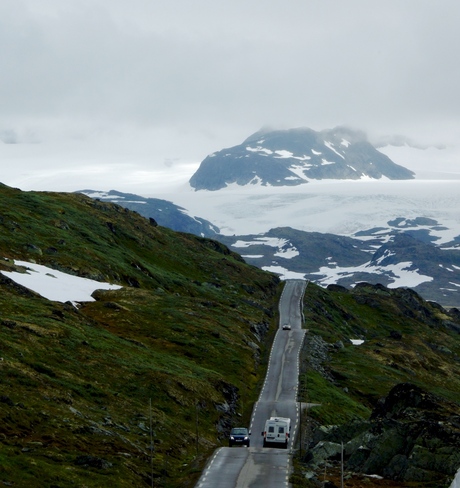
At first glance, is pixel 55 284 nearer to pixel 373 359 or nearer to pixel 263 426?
pixel 263 426

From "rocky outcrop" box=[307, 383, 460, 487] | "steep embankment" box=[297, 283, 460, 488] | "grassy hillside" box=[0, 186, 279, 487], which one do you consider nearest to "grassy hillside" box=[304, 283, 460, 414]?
"steep embankment" box=[297, 283, 460, 488]

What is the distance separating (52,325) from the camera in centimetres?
8306

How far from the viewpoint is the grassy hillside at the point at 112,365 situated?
5091cm

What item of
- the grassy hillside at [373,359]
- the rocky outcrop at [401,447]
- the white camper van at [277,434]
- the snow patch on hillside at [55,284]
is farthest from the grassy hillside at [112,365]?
the grassy hillside at [373,359]

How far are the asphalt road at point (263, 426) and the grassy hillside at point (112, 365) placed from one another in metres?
1.77

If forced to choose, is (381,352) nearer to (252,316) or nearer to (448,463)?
(252,316)

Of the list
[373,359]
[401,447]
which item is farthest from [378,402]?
[373,359]

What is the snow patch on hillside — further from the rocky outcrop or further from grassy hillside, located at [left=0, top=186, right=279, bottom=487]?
the rocky outcrop

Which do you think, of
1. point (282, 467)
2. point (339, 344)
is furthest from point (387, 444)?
point (339, 344)

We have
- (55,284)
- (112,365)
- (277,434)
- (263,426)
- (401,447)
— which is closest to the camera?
(401,447)

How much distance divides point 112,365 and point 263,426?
17.7 meters

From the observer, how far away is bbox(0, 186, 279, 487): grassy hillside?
50906mm

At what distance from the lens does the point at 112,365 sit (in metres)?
78.1

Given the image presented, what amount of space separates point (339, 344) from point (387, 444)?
90.6m
